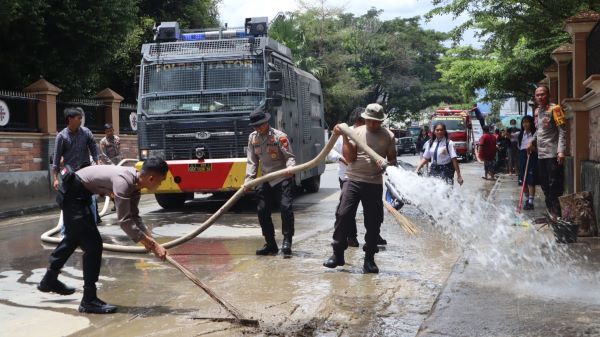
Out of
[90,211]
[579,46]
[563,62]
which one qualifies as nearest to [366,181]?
[90,211]

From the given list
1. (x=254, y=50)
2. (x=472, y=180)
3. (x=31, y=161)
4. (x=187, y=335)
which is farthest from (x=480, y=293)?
(x=472, y=180)

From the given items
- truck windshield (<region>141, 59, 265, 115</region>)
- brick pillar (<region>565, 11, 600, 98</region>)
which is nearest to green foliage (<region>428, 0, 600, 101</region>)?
brick pillar (<region>565, 11, 600, 98</region>)

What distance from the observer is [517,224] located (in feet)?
31.9

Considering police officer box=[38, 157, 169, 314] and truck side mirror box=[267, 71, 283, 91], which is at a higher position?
truck side mirror box=[267, 71, 283, 91]

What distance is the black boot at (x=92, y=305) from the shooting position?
5395mm

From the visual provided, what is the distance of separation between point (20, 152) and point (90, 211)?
1095cm

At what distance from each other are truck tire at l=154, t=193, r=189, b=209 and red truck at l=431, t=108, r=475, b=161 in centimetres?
2359

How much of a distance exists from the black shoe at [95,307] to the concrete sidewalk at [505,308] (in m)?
2.52

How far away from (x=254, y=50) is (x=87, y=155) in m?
4.51

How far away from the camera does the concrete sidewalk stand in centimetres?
471

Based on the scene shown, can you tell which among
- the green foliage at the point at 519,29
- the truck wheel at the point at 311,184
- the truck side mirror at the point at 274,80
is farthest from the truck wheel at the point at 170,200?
the green foliage at the point at 519,29

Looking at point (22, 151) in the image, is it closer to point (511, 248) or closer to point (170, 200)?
point (170, 200)

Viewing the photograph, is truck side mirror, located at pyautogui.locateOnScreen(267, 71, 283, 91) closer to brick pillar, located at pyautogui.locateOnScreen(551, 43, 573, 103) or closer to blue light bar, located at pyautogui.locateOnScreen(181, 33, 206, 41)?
blue light bar, located at pyautogui.locateOnScreen(181, 33, 206, 41)

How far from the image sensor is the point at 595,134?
31.9 ft
